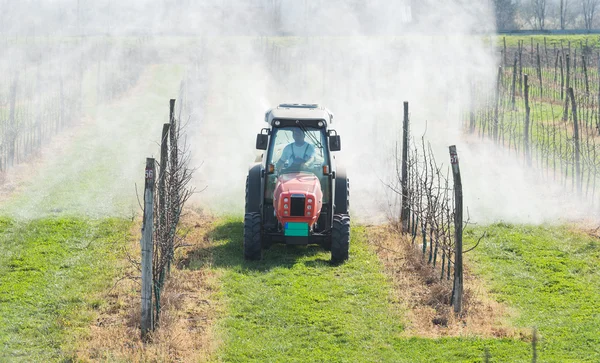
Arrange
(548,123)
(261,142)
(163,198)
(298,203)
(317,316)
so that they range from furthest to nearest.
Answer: (548,123) → (261,142) → (298,203) → (163,198) → (317,316)

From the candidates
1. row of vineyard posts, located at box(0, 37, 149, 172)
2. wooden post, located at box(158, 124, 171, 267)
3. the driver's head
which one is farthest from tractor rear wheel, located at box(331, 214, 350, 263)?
row of vineyard posts, located at box(0, 37, 149, 172)

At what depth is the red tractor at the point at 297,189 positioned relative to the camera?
13500 millimetres

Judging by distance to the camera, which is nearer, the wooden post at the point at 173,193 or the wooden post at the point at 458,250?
the wooden post at the point at 458,250

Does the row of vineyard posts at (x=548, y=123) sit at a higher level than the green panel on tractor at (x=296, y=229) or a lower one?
higher

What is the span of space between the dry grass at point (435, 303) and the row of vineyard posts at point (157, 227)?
338 cm

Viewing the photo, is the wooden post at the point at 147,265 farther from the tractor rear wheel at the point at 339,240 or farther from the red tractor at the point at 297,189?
the tractor rear wheel at the point at 339,240

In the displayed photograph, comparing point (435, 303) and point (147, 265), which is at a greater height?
point (147, 265)

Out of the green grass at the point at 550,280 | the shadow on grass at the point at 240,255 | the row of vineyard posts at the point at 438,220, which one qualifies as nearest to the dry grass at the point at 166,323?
the shadow on grass at the point at 240,255

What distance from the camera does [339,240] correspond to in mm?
13664

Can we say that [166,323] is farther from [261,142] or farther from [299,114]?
[299,114]

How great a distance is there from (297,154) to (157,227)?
12.0 ft

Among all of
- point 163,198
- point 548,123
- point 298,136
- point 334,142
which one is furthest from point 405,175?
point 548,123

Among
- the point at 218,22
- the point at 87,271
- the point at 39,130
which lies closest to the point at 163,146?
the point at 87,271

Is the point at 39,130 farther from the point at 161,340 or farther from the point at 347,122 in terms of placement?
the point at 161,340
